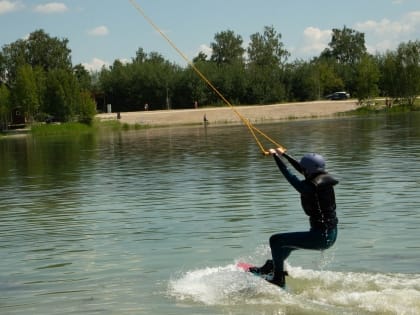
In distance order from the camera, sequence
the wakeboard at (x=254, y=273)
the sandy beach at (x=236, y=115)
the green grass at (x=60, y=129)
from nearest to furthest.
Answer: the wakeboard at (x=254, y=273) → the green grass at (x=60, y=129) → the sandy beach at (x=236, y=115)

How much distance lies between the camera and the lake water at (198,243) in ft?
41.5

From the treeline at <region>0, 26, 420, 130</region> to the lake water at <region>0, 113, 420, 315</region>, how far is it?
86.6 meters

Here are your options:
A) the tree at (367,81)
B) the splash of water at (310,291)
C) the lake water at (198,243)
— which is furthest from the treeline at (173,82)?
the splash of water at (310,291)

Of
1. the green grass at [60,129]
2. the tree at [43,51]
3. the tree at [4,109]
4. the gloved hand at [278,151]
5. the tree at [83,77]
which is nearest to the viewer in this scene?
the gloved hand at [278,151]

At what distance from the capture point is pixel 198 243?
17.7 meters

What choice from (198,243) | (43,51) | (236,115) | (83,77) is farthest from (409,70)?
(198,243)

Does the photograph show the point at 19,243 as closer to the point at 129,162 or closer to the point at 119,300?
the point at 119,300

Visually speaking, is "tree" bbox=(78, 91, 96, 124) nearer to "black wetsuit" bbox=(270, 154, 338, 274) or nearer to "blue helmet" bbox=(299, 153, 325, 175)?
"black wetsuit" bbox=(270, 154, 338, 274)

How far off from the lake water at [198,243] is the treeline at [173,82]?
8665cm

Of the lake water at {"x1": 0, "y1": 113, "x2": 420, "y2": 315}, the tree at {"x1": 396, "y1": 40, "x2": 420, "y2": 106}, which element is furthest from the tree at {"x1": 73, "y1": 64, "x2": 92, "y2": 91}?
the lake water at {"x1": 0, "y1": 113, "x2": 420, "y2": 315}

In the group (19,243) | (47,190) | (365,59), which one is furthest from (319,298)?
(365,59)

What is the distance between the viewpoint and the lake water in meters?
12.7

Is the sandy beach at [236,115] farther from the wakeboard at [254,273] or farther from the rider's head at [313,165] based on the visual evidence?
the rider's head at [313,165]

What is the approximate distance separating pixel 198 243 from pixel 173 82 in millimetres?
137776
